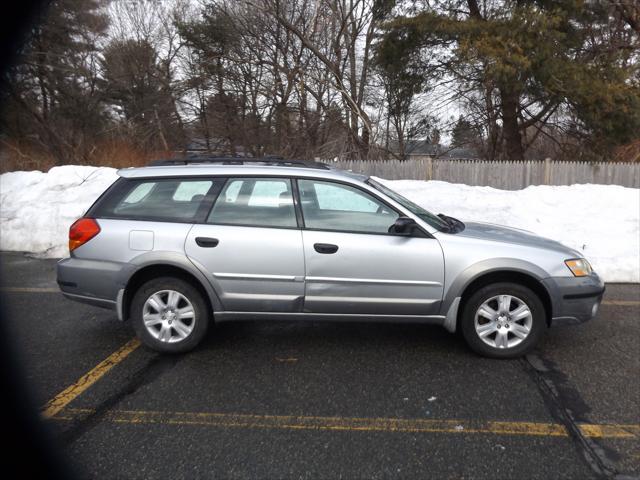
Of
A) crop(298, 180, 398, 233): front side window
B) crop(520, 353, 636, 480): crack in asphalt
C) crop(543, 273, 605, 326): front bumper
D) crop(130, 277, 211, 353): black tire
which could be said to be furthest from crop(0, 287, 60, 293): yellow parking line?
crop(543, 273, 605, 326): front bumper

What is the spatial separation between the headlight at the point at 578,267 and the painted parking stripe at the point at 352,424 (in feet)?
4.43

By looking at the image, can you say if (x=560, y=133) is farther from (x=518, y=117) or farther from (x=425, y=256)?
(x=425, y=256)

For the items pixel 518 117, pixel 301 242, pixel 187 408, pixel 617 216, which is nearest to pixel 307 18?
pixel 518 117

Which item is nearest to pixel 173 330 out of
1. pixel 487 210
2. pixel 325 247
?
pixel 325 247

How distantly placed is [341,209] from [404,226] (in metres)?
0.58

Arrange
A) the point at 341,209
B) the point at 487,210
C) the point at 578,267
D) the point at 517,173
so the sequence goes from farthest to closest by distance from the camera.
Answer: the point at 517,173, the point at 487,210, the point at 341,209, the point at 578,267

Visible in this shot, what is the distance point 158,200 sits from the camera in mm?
4086

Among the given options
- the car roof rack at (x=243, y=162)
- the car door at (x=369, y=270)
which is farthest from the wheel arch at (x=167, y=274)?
the car roof rack at (x=243, y=162)

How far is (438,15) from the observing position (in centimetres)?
1560

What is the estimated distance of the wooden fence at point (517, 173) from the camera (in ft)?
44.7

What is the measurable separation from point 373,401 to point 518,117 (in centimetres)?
1863

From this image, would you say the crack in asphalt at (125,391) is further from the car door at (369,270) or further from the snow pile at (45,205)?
the snow pile at (45,205)

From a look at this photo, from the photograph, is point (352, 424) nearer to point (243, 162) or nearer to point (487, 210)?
point (243, 162)

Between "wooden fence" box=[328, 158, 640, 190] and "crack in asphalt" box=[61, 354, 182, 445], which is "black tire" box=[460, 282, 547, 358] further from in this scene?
"wooden fence" box=[328, 158, 640, 190]
